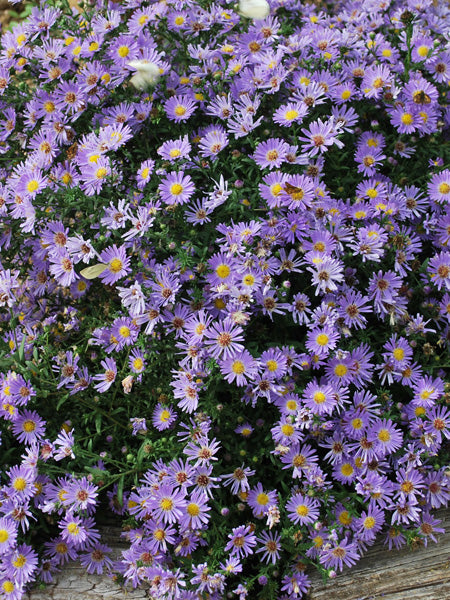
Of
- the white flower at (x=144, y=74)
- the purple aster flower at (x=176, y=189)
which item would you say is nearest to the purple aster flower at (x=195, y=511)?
the purple aster flower at (x=176, y=189)

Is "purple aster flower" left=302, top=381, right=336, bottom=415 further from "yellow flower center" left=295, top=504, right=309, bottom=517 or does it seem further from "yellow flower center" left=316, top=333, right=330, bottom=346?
"yellow flower center" left=295, top=504, right=309, bottom=517

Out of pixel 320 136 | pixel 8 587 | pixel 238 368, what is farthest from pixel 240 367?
pixel 8 587

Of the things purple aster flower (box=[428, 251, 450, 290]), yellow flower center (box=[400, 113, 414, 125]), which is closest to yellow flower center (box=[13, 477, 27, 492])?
purple aster flower (box=[428, 251, 450, 290])

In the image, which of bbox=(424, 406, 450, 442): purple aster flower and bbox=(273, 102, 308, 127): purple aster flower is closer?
bbox=(424, 406, 450, 442): purple aster flower


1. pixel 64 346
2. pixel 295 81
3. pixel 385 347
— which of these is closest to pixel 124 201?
pixel 64 346

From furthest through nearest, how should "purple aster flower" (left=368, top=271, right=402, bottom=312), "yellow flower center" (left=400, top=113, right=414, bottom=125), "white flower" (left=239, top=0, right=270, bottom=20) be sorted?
"white flower" (left=239, top=0, right=270, bottom=20), "yellow flower center" (left=400, top=113, right=414, bottom=125), "purple aster flower" (left=368, top=271, right=402, bottom=312)

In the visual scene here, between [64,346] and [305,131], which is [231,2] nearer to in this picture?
[305,131]

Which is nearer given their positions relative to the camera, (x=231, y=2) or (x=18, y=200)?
(x=18, y=200)
